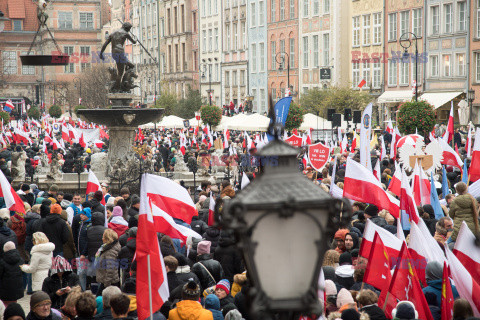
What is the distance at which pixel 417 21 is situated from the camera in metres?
44.6

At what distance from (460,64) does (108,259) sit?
116 ft

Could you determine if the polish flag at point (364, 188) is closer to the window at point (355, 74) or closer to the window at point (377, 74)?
the window at point (377, 74)

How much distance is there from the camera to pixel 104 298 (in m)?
7.05

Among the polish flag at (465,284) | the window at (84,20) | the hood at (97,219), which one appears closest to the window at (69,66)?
the window at (84,20)

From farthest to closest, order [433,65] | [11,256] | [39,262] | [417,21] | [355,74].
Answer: [355,74]
[417,21]
[433,65]
[39,262]
[11,256]

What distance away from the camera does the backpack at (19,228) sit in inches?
457

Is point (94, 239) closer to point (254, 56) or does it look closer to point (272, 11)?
point (272, 11)

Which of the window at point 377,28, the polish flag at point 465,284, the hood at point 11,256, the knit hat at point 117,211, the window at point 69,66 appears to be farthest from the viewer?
the window at point 69,66

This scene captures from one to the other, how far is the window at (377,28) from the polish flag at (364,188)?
38520mm

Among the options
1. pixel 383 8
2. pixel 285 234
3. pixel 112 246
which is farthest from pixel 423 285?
pixel 383 8

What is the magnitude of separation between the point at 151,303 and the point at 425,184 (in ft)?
23.4

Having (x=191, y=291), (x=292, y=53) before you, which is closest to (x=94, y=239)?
(x=191, y=291)

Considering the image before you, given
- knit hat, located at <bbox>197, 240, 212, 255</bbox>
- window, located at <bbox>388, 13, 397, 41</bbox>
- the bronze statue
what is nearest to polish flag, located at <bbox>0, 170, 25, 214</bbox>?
knit hat, located at <bbox>197, 240, 212, 255</bbox>

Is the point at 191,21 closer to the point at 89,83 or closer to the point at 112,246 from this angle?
the point at 89,83
